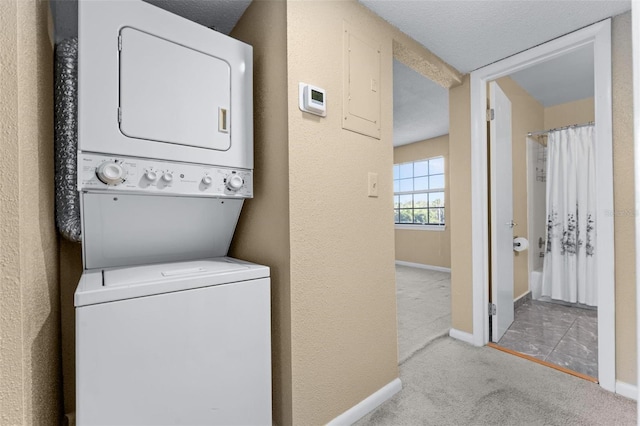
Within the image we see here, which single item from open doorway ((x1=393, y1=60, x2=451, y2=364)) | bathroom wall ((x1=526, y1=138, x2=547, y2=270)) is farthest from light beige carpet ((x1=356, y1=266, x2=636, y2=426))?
bathroom wall ((x1=526, y1=138, x2=547, y2=270))

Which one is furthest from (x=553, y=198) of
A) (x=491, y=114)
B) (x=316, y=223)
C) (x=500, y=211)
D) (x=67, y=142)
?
(x=67, y=142)

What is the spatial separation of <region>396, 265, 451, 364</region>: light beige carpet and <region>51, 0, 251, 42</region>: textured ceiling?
2.48 metres

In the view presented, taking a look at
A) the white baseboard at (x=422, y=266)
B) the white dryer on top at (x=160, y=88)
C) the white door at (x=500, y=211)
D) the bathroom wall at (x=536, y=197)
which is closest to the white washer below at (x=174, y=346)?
the white dryer on top at (x=160, y=88)

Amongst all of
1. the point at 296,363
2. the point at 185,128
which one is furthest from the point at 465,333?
the point at 185,128

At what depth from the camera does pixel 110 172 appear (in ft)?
3.35

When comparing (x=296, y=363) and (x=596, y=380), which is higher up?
(x=296, y=363)

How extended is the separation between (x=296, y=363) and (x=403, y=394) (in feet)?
2.80

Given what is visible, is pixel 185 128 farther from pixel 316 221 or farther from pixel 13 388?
pixel 13 388

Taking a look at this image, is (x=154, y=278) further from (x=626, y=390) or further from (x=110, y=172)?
(x=626, y=390)

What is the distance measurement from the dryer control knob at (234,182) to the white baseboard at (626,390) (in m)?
2.45

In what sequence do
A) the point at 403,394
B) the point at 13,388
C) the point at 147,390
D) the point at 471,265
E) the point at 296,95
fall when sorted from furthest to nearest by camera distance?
the point at 471,265 < the point at 403,394 < the point at 296,95 < the point at 147,390 < the point at 13,388

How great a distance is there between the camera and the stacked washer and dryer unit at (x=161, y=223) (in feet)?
2.96

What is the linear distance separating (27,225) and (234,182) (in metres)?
0.68

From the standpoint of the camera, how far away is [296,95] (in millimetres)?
1304
